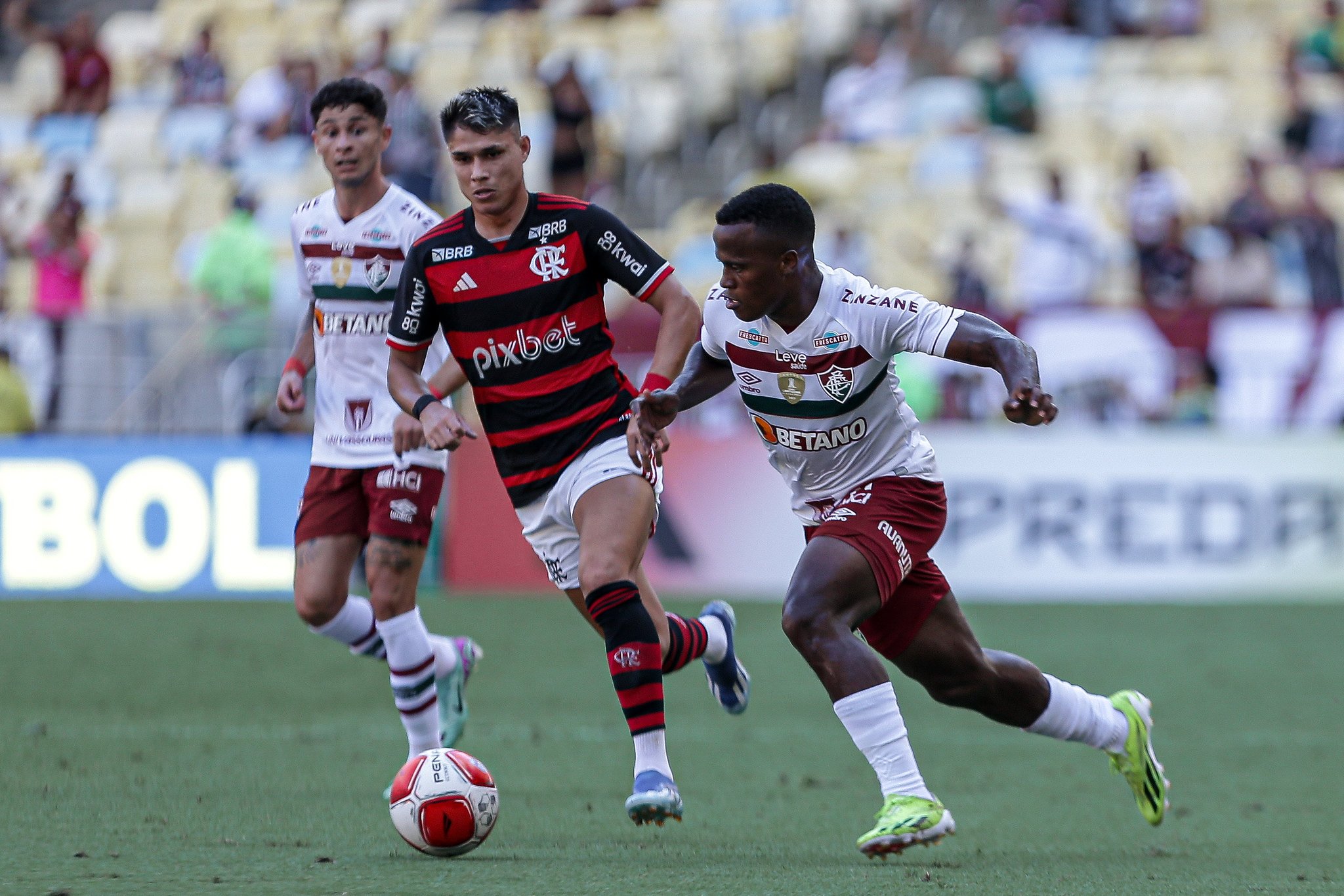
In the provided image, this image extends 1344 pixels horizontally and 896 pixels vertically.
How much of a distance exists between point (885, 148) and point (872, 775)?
12.5 m

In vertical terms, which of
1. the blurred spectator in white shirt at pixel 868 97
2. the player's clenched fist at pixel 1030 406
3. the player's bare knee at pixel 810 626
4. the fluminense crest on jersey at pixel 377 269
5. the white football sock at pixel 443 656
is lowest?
the white football sock at pixel 443 656

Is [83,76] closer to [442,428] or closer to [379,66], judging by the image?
[379,66]

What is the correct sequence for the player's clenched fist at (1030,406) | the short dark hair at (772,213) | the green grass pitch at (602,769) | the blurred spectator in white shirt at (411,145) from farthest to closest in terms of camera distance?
the blurred spectator in white shirt at (411,145)
the short dark hair at (772,213)
the green grass pitch at (602,769)
the player's clenched fist at (1030,406)

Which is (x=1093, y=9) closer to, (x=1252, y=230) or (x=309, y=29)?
(x=1252, y=230)

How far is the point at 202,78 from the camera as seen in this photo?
21.4m

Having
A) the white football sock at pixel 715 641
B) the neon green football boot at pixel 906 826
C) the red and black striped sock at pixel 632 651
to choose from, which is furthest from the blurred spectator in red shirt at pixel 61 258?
the neon green football boot at pixel 906 826

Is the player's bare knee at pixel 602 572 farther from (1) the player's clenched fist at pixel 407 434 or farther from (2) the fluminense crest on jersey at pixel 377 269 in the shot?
(2) the fluminense crest on jersey at pixel 377 269

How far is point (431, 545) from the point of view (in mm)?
14594

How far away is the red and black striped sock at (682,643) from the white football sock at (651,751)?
2.95 ft

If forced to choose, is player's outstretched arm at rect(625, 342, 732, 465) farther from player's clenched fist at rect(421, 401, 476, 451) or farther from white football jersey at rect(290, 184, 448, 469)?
white football jersey at rect(290, 184, 448, 469)

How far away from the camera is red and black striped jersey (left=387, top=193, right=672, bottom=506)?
20.2ft

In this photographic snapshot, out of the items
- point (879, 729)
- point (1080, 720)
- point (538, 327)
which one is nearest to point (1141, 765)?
point (1080, 720)

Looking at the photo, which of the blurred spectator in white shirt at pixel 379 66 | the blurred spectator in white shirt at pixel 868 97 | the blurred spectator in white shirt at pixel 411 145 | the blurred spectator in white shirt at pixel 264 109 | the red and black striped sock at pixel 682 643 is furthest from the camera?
the blurred spectator in white shirt at pixel 264 109

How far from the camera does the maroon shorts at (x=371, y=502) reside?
7.03 metres
